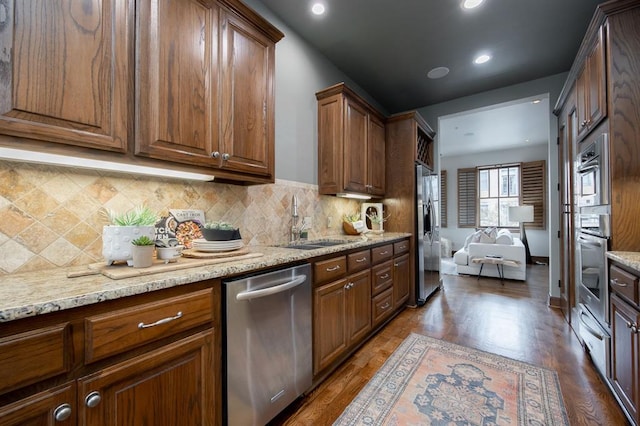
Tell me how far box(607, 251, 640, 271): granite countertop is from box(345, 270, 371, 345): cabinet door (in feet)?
5.18

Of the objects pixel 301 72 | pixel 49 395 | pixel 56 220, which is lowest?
pixel 49 395

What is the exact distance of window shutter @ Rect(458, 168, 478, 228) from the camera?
783 centimetres

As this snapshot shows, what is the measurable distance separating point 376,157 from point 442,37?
1.37 m

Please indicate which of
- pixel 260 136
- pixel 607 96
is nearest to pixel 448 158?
pixel 607 96

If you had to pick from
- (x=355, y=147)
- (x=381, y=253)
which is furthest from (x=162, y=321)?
(x=355, y=147)

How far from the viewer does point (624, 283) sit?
58.1 inches

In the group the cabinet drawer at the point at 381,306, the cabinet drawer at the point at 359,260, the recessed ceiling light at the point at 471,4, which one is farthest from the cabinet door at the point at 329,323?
the recessed ceiling light at the point at 471,4

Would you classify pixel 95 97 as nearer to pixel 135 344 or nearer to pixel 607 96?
pixel 135 344

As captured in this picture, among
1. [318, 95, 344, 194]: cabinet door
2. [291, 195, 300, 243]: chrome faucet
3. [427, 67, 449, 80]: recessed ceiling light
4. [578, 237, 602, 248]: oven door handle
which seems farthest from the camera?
[427, 67, 449, 80]: recessed ceiling light

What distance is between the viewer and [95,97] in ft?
3.57

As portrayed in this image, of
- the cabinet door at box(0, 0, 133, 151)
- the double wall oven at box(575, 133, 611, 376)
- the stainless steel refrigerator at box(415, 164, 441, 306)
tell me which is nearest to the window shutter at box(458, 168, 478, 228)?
the stainless steel refrigerator at box(415, 164, 441, 306)

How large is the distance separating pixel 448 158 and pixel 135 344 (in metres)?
8.88

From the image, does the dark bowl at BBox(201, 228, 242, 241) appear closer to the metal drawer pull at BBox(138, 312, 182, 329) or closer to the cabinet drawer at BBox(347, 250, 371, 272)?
the metal drawer pull at BBox(138, 312, 182, 329)

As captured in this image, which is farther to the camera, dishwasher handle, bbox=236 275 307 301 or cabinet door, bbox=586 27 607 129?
cabinet door, bbox=586 27 607 129
